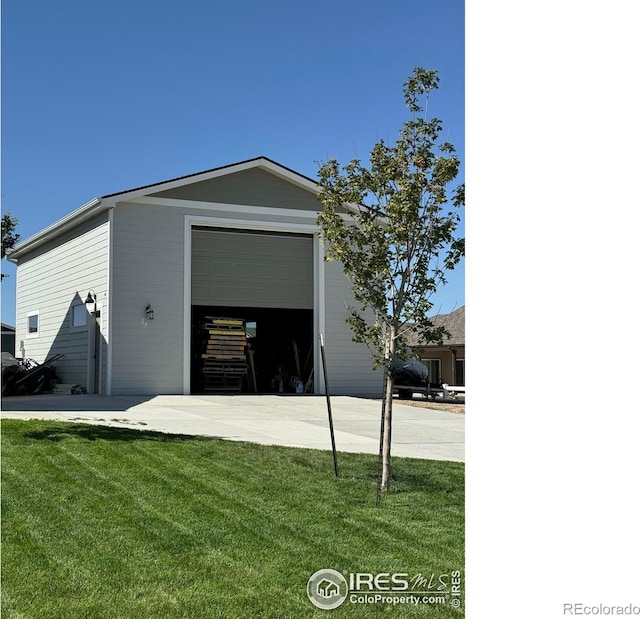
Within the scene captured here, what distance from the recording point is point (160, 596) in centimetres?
386

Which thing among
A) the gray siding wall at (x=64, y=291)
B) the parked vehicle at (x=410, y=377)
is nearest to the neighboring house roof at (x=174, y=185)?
the gray siding wall at (x=64, y=291)

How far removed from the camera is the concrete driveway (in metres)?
9.24

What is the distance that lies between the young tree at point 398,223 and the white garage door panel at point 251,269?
11.1 m

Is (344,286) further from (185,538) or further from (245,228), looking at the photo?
(185,538)

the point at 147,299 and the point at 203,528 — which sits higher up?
the point at 147,299

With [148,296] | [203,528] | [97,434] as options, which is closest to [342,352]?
[148,296]

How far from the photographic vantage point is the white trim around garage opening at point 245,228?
1644 centimetres

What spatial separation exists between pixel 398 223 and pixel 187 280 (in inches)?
Answer: 443

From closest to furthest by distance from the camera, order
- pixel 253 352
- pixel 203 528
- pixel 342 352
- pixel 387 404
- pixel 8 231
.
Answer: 1. pixel 203 528
2. pixel 387 404
3. pixel 8 231
4. pixel 342 352
5. pixel 253 352

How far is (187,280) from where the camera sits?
16.6 metres

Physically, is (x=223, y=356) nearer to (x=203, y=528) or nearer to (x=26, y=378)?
(x=26, y=378)
